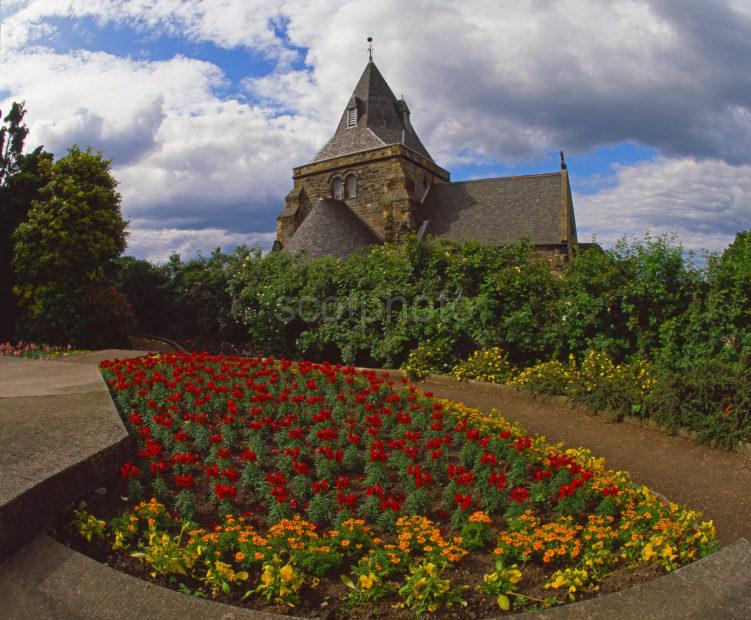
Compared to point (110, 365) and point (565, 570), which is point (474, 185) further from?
point (565, 570)

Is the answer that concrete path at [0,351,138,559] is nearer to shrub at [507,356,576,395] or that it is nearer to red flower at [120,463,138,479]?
red flower at [120,463,138,479]

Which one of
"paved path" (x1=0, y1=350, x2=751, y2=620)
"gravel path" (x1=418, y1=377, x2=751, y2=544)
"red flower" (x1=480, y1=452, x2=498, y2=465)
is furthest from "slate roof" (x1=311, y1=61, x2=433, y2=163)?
"red flower" (x1=480, y1=452, x2=498, y2=465)

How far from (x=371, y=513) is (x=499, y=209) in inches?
941

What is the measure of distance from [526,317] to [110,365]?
237 inches

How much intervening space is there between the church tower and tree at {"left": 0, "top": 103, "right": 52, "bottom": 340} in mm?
10554

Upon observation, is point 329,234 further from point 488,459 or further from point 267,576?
point 267,576

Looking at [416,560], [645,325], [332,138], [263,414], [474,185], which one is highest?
[332,138]

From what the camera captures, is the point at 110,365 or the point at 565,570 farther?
the point at 110,365

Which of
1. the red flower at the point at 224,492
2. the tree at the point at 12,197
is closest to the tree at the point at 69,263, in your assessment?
the tree at the point at 12,197

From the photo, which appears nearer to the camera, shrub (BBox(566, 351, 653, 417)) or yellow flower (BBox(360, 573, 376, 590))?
yellow flower (BBox(360, 573, 376, 590))

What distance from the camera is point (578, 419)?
266 inches

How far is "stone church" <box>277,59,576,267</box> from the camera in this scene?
24125mm

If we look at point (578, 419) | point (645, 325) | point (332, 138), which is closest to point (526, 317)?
point (645, 325)

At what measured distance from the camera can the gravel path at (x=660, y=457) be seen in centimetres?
467
